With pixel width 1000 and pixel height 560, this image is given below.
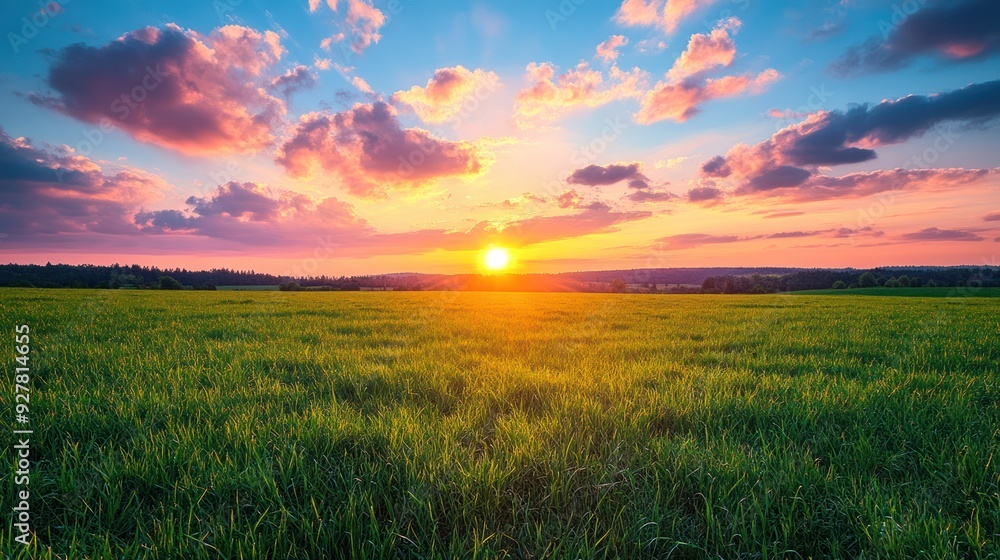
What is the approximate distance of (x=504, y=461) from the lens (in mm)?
2742

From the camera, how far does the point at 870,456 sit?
2928 millimetres

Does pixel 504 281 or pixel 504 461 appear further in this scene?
pixel 504 281

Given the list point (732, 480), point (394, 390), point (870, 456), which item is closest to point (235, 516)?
point (394, 390)

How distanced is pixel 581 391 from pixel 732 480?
6.31ft

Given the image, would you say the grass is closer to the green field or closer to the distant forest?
the distant forest

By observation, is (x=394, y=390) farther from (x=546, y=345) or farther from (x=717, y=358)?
(x=717, y=358)

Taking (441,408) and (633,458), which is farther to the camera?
(441,408)

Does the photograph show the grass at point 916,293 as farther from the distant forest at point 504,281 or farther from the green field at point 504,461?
the green field at point 504,461

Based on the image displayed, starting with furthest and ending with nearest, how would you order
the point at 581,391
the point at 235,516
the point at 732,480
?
1. the point at 581,391
2. the point at 732,480
3. the point at 235,516

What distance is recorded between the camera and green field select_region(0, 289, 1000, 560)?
6.72ft

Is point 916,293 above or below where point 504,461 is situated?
below

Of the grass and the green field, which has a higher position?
the green field

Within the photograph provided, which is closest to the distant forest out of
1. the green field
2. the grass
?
the grass

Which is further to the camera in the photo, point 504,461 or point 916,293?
point 916,293
